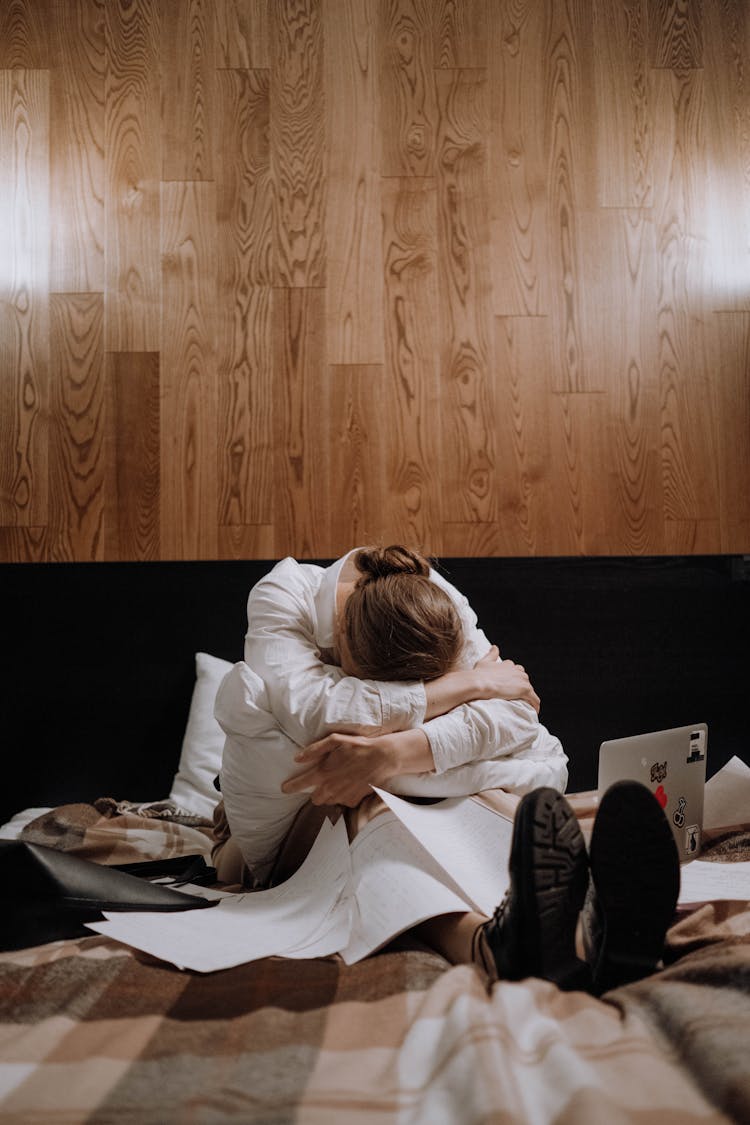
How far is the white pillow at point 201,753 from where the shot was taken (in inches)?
87.4

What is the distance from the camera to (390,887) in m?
1.23

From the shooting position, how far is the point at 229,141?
2.67 meters

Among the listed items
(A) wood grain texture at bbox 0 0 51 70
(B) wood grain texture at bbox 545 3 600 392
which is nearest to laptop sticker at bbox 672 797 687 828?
(B) wood grain texture at bbox 545 3 600 392

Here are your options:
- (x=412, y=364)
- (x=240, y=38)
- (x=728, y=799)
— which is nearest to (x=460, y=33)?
(x=240, y=38)

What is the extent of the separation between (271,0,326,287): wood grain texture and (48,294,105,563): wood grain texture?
591 millimetres

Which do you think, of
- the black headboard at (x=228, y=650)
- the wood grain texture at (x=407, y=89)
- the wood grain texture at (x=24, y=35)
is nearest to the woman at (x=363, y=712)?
the black headboard at (x=228, y=650)

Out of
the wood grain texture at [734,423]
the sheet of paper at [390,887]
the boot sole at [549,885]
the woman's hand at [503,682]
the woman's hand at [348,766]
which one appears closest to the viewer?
the boot sole at [549,885]

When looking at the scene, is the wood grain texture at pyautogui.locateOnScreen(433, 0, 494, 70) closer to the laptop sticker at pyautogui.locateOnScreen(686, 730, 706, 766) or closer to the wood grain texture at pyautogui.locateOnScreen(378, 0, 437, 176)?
the wood grain texture at pyautogui.locateOnScreen(378, 0, 437, 176)

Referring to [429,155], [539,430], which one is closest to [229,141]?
[429,155]

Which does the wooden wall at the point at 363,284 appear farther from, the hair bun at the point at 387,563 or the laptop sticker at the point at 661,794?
the laptop sticker at the point at 661,794

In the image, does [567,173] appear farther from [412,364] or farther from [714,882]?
[714,882]

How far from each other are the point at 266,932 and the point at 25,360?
195 centimetres

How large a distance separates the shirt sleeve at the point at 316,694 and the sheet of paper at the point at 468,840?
17 cm

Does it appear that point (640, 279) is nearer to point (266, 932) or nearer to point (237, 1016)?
point (266, 932)
